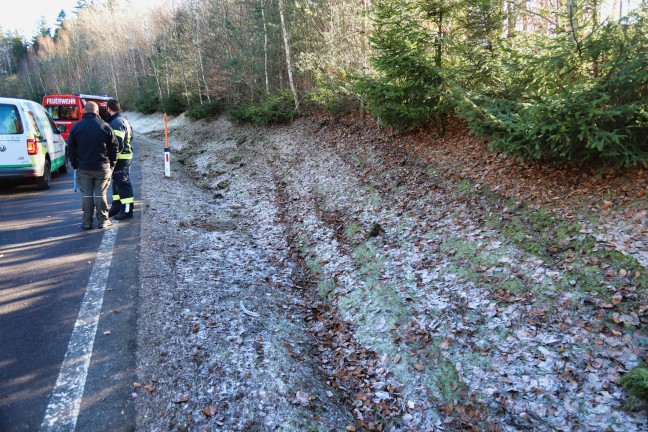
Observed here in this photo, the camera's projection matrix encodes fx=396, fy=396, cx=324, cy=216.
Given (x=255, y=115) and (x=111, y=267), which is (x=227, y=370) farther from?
(x=255, y=115)

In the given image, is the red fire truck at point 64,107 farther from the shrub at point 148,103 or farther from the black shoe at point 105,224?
the shrub at point 148,103

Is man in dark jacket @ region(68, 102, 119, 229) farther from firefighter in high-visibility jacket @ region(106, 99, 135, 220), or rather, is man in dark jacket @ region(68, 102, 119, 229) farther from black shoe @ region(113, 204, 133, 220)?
black shoe @ region(113, 204, 133, 220)

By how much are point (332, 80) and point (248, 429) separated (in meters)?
12.9

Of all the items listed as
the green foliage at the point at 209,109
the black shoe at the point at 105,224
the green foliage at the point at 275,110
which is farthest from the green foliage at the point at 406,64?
the green foliage at the point at 209,109

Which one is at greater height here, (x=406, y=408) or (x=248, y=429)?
(x=248, y=429)

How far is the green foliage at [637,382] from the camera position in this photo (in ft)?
11.2

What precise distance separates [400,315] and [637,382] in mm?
2596

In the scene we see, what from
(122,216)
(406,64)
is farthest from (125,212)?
(406,64)

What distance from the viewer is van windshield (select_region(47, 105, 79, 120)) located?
20.2 meters

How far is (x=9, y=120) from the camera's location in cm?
954

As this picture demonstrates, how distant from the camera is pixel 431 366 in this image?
4.54 metres

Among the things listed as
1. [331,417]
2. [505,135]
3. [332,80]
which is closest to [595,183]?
[505,135]

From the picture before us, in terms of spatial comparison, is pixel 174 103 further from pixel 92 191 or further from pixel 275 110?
pixel 92 191

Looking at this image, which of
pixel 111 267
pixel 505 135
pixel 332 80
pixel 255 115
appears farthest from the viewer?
pixel 255 115
